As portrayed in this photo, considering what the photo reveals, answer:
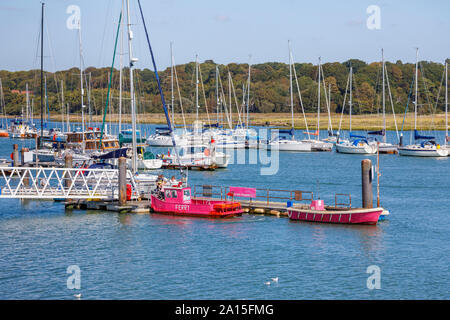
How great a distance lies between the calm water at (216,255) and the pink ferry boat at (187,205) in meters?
0.73

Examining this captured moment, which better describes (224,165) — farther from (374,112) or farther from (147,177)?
(374,112)

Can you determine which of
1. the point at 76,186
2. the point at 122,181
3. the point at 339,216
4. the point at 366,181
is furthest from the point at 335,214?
the point at 76,186

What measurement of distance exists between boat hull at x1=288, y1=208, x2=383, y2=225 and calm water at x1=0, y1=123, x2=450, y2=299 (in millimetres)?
557

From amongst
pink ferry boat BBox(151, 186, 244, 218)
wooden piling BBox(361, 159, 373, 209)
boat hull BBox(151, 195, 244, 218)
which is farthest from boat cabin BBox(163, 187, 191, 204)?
wooden piling BBox(361, 159, 373, 209)

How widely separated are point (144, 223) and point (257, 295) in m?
15.9

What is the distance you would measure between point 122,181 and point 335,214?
48.3 ft

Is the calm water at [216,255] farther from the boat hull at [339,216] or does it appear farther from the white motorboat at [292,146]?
the white motorboat at [292,146]

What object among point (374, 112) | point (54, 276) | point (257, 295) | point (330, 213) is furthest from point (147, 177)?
Answer: point (374, 112)

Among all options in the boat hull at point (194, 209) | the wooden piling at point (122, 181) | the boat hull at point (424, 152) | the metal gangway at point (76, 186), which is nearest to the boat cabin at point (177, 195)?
the boat hull at point (194, 209)

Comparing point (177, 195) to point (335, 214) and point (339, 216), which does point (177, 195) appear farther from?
point (339, 216)

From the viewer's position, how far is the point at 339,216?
42500mm

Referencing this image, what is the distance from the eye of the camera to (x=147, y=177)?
179 ft

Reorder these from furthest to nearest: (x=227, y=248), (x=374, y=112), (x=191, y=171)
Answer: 1. (x=374, y=112)
2. (x=191, y=171)
3. (x=227, y=248)

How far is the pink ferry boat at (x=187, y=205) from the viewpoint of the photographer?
45.2 meters
